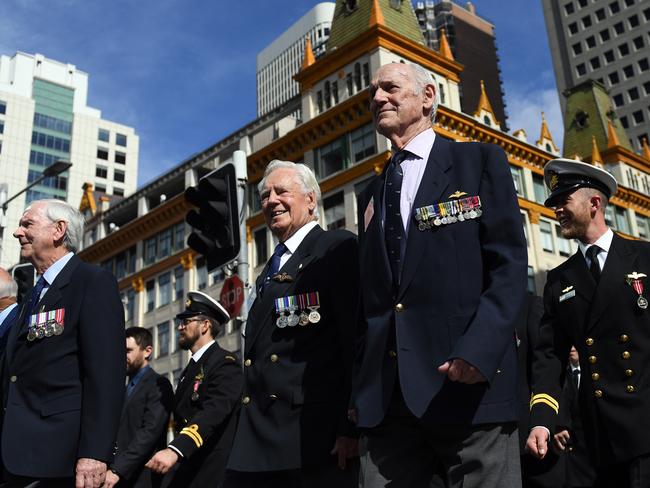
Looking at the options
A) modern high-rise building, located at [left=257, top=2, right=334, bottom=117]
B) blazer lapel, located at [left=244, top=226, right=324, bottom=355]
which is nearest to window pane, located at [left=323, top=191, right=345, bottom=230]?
blazer lapel, located at [left=244, top=226, right=324, bottom=355]

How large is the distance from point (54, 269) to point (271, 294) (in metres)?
1.48

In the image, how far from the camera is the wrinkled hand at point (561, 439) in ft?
14.6

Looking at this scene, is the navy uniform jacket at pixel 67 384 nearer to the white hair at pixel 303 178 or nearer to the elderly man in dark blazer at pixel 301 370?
the elderly man in dark blazer at pixel 301 370

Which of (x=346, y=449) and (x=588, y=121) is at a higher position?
(x=588, y=121)

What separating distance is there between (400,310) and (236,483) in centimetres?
170

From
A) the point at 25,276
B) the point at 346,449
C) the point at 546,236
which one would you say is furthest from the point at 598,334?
the point at 546,236

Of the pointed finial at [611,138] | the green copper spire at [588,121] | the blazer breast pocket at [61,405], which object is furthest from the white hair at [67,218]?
the pointed finial at [611,138]

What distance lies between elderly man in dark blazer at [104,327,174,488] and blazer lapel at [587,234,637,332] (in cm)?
389

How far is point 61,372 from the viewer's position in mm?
4398

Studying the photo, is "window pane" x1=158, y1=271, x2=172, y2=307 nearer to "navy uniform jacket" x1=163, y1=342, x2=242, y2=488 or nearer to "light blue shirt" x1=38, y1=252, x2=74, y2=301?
"navy uniform jacket" x1=163, y1=342, x2=242, y2=488

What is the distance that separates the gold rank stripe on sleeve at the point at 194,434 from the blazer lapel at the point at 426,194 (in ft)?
9.93

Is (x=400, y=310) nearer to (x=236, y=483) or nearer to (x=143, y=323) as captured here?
(x=236, y=483)

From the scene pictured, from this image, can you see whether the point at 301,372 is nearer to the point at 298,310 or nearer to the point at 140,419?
the point at 298,310

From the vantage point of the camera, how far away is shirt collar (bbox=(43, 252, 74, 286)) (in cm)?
487
